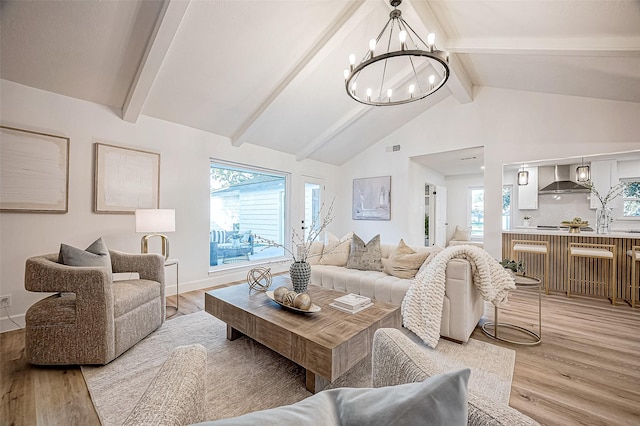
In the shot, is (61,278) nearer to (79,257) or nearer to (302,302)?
(79,257)

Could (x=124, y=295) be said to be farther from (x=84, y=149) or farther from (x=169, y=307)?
(x=84, y=149)

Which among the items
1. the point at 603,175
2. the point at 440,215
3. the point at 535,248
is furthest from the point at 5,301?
the point at 440,215

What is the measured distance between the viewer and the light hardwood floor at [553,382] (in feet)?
4.81

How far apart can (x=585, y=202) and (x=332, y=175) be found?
14.6ft

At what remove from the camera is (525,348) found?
7.25ft

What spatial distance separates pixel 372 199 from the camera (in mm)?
5863

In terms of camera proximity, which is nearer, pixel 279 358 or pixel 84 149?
pixel 279 358

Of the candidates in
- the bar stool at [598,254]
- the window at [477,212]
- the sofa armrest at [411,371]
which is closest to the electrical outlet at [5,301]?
the sofa armrest at [411,371]

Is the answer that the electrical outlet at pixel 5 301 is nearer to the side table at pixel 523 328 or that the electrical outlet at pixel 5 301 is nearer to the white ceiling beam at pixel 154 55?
the white ceiling beam at pixel 154 55

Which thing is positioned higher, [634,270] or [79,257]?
[79,257]

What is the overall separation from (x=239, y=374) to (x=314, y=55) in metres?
3.31

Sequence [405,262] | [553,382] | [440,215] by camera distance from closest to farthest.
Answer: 1. [553,382]
2. [405,262]
3. [440,215]

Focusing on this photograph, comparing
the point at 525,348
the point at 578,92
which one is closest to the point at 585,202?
the point at 578,92

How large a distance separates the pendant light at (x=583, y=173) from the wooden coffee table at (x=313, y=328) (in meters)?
3.89
